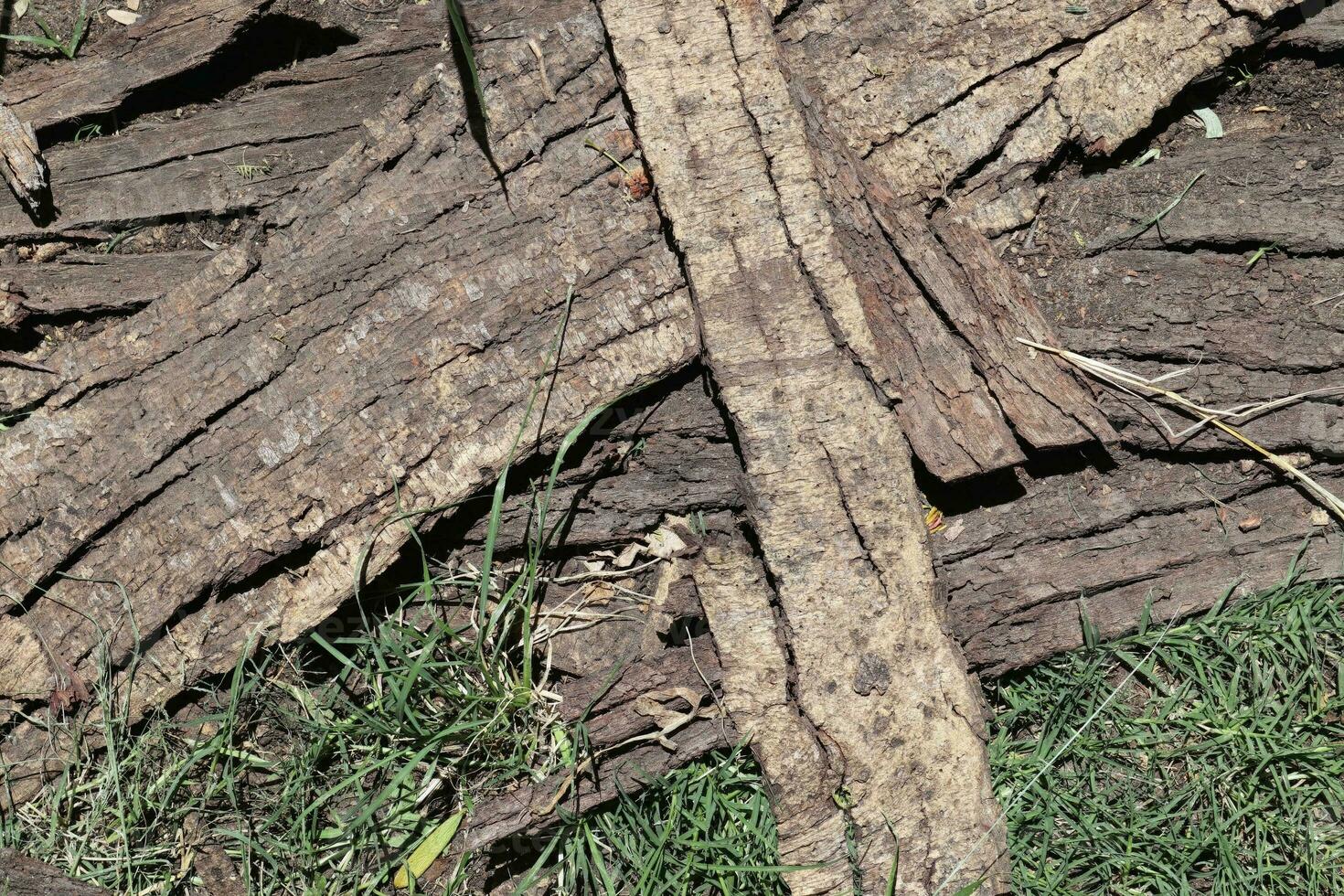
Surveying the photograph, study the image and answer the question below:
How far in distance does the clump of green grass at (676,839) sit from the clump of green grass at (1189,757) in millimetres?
640

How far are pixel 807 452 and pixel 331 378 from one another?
1091 millimetres

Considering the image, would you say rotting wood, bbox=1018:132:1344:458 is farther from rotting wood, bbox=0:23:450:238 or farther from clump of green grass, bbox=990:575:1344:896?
rotting wood, bbox=0:23:450:238

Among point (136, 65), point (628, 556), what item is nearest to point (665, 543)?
point (628, 556)

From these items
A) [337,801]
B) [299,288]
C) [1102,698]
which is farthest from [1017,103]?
[337,801]

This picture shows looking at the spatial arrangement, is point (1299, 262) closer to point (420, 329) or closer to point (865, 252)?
point (865, 252)

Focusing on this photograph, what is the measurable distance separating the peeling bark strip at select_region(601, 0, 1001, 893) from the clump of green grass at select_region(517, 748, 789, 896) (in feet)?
1.11

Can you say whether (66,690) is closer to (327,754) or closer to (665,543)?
(327,754)

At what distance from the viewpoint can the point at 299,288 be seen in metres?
2.09

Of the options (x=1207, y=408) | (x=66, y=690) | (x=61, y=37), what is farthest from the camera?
(x=61, y=37)

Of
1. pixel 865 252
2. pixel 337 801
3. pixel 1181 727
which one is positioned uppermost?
pixel 865 252

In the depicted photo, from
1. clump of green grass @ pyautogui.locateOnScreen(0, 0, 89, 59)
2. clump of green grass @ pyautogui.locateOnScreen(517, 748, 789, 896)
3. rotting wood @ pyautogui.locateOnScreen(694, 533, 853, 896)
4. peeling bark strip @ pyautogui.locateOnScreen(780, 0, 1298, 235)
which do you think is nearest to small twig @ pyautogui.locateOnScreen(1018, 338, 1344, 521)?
peeling bark strip @ pyautogui.locateOnScreen(780, 0, 1298, 235)

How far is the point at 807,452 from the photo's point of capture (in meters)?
1.99

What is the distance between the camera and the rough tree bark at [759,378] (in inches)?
78.2

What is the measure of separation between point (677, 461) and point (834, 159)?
0.82 meters
